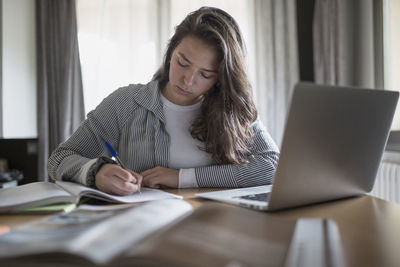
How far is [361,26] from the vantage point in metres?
2.81

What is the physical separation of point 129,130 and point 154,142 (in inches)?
4.8

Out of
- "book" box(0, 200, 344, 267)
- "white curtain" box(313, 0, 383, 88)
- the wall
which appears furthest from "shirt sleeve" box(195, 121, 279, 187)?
the wall

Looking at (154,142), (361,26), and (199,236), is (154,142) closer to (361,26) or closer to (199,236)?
(199,236)

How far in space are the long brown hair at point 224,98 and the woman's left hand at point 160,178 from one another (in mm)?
205

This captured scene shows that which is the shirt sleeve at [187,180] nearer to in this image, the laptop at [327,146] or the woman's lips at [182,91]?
the laptop at [327,146]

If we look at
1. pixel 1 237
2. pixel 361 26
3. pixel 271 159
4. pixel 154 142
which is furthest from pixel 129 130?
pixel 361 26

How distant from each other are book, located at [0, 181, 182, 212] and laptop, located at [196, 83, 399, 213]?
0.17 meters

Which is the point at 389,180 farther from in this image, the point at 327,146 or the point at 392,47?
the point at 327,146

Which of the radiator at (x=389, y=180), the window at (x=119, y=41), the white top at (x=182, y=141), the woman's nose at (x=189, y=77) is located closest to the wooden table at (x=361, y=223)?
the white top at (x=182, y=141)

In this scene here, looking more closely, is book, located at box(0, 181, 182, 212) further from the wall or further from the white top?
the wall

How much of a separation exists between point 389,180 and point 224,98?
1361 millimetres

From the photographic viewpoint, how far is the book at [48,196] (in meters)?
0.76

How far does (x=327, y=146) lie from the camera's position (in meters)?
0.76

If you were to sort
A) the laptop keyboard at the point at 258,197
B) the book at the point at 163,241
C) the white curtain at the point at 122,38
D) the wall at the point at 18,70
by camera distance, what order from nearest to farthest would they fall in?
1. the book at the point at 163,241
2. the laptop keyboard at the point at 258,197
3. the wall at the point at 18,70
4. the white curtain at the point at 122,38
